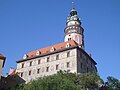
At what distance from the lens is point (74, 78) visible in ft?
130

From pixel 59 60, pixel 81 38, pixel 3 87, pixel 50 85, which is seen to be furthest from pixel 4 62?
pixel 81 38

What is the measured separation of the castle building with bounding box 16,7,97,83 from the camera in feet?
166

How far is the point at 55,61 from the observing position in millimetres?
52969

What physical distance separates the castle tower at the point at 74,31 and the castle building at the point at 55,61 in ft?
25.2

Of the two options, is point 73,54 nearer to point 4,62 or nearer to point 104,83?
point 104,83

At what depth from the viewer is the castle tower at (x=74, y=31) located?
64.6m

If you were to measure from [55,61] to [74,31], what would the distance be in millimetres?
15902

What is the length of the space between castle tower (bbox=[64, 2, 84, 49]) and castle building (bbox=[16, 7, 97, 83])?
7.70m

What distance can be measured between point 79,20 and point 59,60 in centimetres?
2239

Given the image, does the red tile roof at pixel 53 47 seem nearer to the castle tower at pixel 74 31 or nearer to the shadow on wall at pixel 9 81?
the shadow on wall at pixel 9 81

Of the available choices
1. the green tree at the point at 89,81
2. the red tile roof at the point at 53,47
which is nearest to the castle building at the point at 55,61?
the red tile roof at the point at 53,47

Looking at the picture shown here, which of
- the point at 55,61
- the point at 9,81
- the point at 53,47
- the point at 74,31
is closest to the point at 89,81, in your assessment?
the point at 55,61

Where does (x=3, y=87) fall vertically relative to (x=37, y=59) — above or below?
below

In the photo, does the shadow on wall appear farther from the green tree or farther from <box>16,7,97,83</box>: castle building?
the green tree
